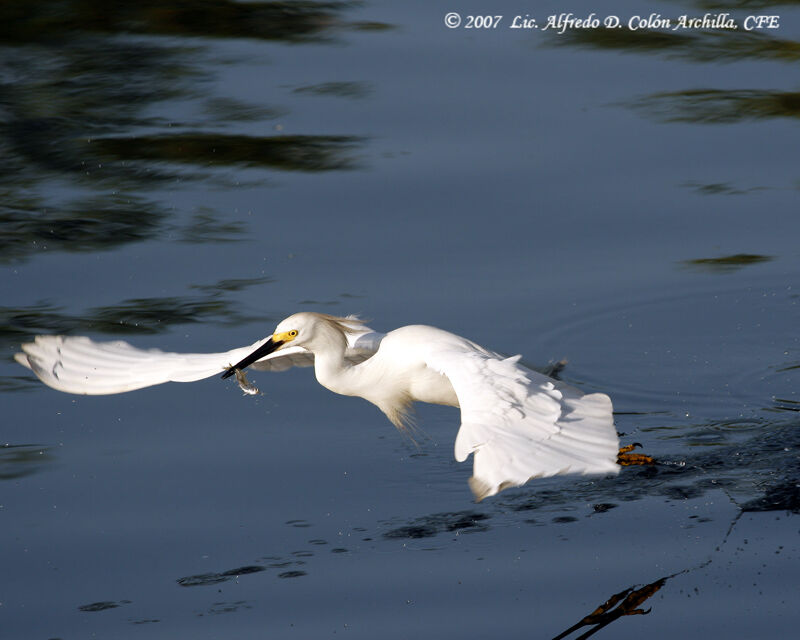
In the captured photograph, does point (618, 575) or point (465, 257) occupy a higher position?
point (465, 257)

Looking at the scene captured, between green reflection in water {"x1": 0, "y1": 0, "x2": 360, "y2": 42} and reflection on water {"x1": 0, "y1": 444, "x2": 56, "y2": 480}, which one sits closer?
reflection on water {"x1": 0, "y1": 444, "x2": 56, "y2": 480}

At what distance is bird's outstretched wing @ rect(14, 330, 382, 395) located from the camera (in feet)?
18.4

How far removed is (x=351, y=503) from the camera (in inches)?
213

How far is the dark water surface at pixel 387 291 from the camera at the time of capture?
4828mm

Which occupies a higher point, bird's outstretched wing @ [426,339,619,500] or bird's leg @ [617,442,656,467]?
bird's outstretched wing @ [426,339,619,500]

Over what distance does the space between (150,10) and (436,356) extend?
22.2 ft

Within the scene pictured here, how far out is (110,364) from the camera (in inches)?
226

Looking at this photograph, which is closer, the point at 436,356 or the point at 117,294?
the point at 436,356

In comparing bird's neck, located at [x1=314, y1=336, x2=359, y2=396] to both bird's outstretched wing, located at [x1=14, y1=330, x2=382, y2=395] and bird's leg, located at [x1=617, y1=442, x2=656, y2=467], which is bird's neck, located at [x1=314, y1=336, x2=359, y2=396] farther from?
bird's leg, located at [x1=617, y1=442, x2=656, y2=467]

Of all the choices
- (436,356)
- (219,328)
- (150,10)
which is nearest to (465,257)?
(219,328)

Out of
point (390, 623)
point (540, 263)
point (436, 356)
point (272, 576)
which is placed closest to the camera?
point (390, 623)

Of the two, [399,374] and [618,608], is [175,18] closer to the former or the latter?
[399,374]

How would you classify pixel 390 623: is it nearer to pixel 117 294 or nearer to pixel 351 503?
pixel 351 503

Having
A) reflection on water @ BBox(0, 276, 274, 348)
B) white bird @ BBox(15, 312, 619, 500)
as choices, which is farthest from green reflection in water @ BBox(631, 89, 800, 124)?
white bird @ BBox(15, 312, 619, 500)
